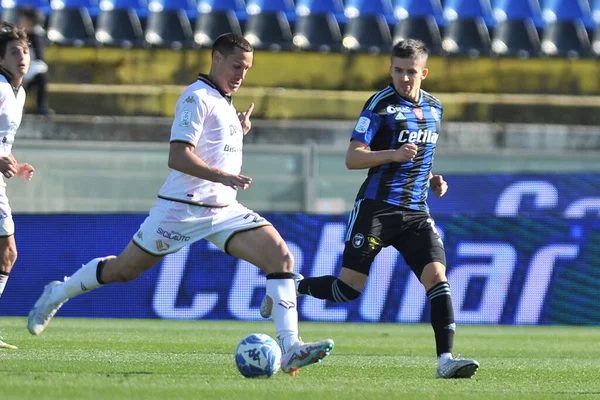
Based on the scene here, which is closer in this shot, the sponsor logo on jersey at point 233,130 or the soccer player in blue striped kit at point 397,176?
the sponsor logo on jersey at point 233,130

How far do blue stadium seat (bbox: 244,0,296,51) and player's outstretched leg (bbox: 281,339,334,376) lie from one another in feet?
40.0

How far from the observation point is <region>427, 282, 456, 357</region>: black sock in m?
7.18

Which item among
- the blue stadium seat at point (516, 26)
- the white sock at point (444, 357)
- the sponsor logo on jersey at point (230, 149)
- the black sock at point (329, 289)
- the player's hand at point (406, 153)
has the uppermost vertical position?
the blue stadium seat at point (516, 26)

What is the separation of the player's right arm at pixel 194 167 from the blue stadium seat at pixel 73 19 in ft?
37.7

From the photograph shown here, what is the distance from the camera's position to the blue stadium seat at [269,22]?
18562mm

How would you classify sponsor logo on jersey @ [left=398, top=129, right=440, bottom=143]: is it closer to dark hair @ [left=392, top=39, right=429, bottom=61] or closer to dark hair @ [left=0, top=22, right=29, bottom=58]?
dark hair @ [left=392, top=39, right=429, bottom=61]

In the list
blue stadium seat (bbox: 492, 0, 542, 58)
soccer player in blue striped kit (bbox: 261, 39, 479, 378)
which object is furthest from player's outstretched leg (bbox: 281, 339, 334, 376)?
blue stadium seat (bbox: 492, 0, 542, 58)

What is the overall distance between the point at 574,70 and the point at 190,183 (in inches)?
508

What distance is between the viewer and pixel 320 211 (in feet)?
49.7

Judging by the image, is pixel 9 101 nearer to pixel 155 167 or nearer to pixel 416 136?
pixel 416 136

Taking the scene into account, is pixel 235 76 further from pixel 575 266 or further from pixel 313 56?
pixel 313 56

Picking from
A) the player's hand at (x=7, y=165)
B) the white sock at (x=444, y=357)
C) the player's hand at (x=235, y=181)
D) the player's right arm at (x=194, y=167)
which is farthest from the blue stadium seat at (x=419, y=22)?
the player's hand at (x=235, y=181)

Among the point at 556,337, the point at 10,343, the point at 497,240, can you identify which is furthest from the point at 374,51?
the point at 10,343

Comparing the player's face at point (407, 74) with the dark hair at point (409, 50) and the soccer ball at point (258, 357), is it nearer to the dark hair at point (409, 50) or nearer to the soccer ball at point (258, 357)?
the dark hair at point (409, 50)
